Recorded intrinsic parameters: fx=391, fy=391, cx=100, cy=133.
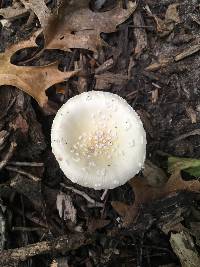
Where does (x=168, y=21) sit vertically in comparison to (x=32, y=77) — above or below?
above

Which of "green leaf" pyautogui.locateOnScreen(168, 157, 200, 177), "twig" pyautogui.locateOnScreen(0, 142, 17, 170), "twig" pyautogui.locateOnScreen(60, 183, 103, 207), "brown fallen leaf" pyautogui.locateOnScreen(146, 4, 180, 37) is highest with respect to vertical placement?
"brown fallen leaf" pyautogui.locateOnScreen(146, 4, 180, 37)

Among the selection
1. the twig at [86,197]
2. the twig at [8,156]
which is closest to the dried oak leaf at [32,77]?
the twig at [8,156]

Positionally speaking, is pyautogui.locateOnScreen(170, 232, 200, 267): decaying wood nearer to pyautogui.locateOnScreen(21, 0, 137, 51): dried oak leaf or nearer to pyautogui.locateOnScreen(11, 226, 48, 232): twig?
pyautogui.locateOnScreen(11, 226, 48, 232): twig

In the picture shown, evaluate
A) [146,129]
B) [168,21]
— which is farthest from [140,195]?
[168,21]

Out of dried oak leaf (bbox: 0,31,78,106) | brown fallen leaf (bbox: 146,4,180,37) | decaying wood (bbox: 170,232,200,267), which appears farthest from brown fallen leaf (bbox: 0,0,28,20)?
decaying wood (bbox: 170,232,200,267)

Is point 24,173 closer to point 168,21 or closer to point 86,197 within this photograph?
point 86,197

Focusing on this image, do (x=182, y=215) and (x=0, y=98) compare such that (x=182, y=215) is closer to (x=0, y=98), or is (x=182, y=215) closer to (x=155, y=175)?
(x=155, y=175)
